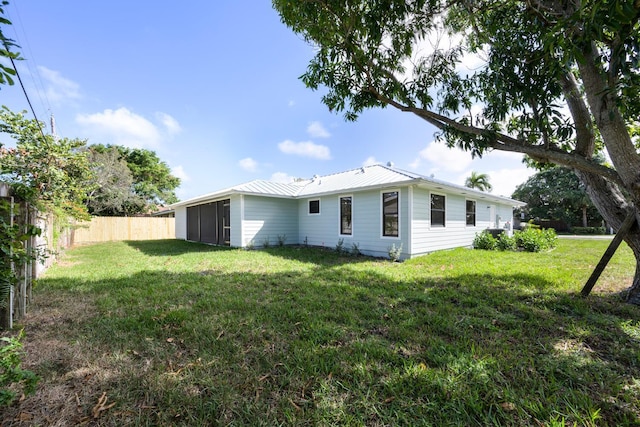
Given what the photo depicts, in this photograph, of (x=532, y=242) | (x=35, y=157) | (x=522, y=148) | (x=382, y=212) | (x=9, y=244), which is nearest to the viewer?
(x=9, y=244)

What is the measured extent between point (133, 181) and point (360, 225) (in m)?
21.3

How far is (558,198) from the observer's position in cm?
2498

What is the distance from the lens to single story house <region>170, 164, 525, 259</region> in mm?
8492

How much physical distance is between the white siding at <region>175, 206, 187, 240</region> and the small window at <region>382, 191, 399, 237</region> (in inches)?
519

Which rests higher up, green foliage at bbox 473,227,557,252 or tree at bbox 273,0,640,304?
tree at bbox 273,0,640,304

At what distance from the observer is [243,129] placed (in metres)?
12.2

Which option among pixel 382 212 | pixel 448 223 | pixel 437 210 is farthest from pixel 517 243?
pixel 382 212

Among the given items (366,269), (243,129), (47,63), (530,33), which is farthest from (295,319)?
(243,129)

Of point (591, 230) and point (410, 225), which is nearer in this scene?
point (410, 225)

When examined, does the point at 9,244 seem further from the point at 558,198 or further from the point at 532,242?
the point at 558,198

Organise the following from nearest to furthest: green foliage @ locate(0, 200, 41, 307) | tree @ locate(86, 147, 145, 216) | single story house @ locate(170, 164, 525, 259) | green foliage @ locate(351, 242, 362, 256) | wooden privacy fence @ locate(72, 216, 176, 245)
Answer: green foliage @ locate(0, 200, 41, 307) < single story house @ locate(170, 164, 525, 259) < green foliage @ locate(351, 242, 362, 256) < wooden privacy fence @ locate(72, 216, 176, 245) < tree @ locate(86, 147, 145, 216)

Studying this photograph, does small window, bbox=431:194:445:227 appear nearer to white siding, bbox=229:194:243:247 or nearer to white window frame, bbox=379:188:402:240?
white window frame, bbox=379:188:402:240

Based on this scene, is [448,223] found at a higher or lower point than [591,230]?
higher

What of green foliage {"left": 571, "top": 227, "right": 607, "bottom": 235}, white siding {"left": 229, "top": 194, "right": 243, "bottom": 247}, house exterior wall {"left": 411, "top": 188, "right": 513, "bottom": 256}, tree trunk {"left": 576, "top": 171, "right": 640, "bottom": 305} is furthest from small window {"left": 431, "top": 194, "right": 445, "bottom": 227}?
green foliage {"left": 571, "top": 227, "right": 607, "bottom": 235}
